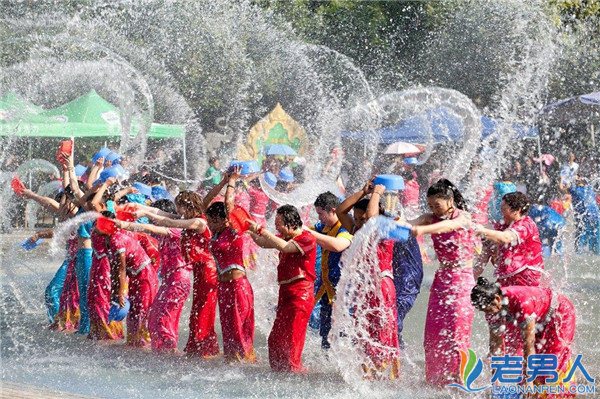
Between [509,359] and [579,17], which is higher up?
[579,17]

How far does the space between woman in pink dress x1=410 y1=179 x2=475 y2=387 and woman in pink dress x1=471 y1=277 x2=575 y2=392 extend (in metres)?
0.51

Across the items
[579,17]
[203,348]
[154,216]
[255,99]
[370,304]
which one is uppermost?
[579,17]

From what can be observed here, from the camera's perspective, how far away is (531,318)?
648 cm

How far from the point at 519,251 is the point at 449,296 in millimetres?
551

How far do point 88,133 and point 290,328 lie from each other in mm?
12559

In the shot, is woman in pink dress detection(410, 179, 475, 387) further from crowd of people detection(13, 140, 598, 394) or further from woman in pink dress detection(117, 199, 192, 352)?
woman in pink dress detection(117, 199, 192, 352)

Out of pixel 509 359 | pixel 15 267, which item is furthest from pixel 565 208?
pixel 509 359

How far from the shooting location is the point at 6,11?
883 inches

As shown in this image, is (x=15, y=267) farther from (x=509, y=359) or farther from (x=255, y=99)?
(x=255, y=99)

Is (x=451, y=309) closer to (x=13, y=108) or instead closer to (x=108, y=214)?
(x=108, y=214)

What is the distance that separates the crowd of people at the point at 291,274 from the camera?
6742mm

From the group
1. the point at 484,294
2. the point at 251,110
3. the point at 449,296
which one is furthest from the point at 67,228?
the point at 251,110

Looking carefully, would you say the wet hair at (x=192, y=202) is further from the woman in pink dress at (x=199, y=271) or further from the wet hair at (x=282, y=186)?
the wet hair at (x=282, y=186)

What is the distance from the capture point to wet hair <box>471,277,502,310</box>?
20.5ft
